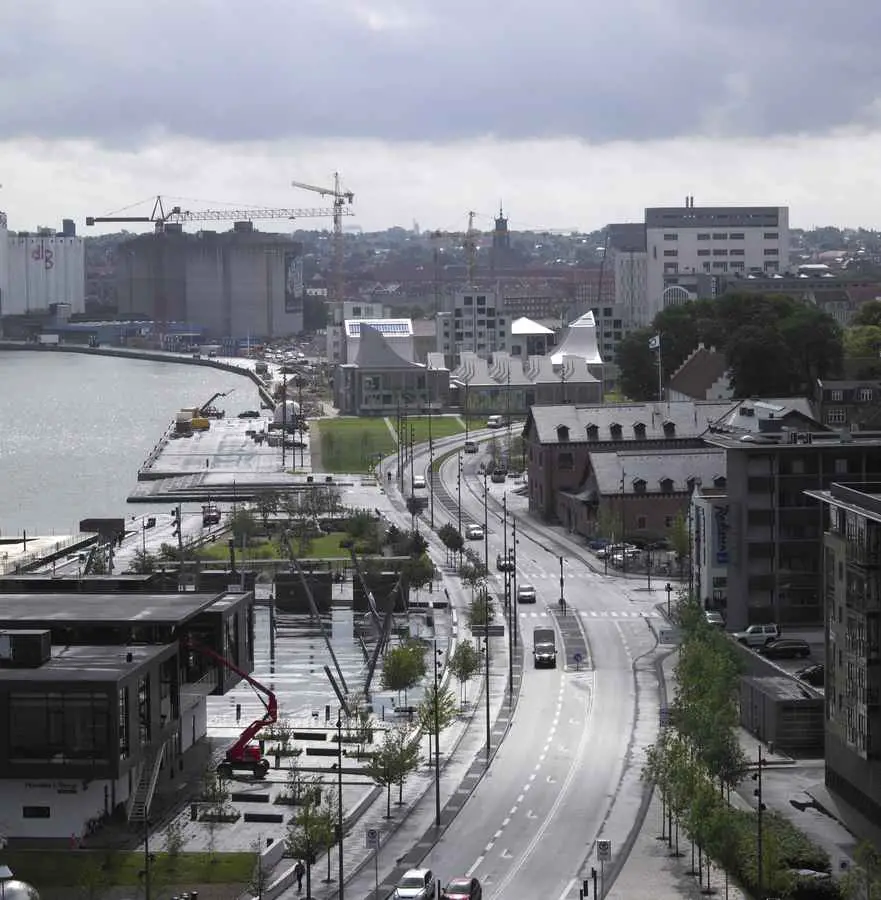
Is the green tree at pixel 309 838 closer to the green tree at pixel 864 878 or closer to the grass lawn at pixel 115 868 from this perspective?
the grass lawn at pixel 115 868

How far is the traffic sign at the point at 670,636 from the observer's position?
992 inches

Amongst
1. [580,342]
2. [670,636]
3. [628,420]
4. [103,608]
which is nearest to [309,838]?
[103,608]

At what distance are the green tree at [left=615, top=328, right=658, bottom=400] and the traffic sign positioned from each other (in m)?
28.5

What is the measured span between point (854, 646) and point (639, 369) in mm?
37883

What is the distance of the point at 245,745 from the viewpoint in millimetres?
19250

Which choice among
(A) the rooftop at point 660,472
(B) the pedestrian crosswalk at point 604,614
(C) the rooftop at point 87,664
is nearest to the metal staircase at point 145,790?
(C) the rooftop at point 87,664

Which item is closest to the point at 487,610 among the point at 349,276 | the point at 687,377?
the point at 687,377

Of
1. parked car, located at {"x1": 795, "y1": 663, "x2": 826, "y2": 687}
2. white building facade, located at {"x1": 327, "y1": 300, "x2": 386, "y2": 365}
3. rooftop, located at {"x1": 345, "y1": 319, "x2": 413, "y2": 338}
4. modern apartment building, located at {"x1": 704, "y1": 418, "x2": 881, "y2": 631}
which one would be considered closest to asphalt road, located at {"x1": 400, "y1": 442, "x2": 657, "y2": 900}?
modern apartment building, located at {"x1": 704, "y1": 418, "x2": 881, "y2": 631}

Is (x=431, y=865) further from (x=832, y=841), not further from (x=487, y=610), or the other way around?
(x=487, y=610)

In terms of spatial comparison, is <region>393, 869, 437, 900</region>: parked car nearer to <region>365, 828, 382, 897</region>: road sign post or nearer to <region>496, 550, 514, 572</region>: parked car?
<region>365, 828, 382, 897</region>: road sign post

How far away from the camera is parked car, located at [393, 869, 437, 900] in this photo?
14.8m

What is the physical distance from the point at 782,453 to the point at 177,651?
8.10 m

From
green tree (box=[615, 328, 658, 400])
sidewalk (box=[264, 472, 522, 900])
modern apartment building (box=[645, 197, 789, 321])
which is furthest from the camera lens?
modern apartment building (box=[645, 197, 789, 321])

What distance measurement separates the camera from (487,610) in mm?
26094
